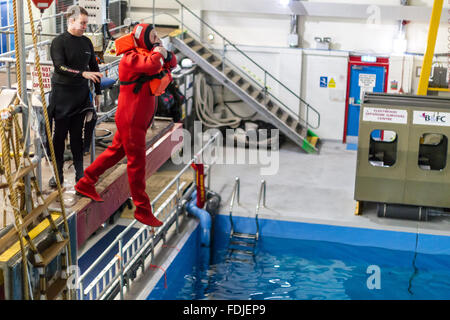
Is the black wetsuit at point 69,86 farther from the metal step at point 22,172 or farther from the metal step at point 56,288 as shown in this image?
the metal step at point 56,288

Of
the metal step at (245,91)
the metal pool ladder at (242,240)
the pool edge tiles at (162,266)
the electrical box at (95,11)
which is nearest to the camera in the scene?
the pool edge tiles at (162,266)

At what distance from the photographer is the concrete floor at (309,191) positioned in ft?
35.2

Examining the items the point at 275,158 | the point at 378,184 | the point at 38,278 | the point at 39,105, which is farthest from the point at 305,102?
the point at 38,278

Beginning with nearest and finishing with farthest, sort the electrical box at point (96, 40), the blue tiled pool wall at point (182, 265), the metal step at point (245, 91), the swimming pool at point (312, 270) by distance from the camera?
the blue tiled pool wall at point (182, 265)
the electrical box at point (96, 40)
the swimming pool at point (312, 270)
the metal step at point (245, 91)

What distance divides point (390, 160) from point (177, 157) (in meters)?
4.02

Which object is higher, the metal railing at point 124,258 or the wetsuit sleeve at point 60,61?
the wetsuit sleeve at point 60,61

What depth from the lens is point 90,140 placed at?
8.02m

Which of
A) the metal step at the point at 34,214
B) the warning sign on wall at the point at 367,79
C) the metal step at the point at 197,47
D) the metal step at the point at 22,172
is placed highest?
the metal step at the point at 22,172

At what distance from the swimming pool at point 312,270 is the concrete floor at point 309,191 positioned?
0.16 m

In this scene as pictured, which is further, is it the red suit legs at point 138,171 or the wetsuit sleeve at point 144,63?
the red suit legs at point 138,171

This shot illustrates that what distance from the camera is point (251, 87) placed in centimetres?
1484

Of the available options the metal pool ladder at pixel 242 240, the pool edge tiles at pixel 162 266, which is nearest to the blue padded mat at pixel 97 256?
the pool edge tiles at pixel 162 266

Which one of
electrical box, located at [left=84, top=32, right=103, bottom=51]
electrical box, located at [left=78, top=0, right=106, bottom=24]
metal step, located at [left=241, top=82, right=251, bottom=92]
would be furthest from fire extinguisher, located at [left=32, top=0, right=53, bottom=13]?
metal step, located at [left=241, top=82, right=251, bottom=92]

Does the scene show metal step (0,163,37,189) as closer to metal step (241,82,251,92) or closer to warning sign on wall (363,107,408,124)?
warning sign on wall (363,107,408,124)
